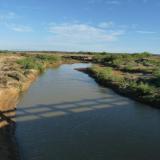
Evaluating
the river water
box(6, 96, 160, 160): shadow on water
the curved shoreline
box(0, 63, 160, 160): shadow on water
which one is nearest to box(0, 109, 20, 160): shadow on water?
box(0, 63, 160, 160): shadow on water

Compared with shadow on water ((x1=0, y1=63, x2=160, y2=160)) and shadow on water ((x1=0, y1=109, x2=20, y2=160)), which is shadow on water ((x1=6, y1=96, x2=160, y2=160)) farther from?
shadow on water ((x1=0, y1=109, x2=20, y2=160))

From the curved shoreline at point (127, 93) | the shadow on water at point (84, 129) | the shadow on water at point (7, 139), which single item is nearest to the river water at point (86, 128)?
the shadow on water at point (84, 129)

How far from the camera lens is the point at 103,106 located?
938 inches

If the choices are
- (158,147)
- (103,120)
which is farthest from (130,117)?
(158,147)

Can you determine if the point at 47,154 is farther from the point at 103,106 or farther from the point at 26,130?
the point at 103,106

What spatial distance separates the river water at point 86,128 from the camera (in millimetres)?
14172

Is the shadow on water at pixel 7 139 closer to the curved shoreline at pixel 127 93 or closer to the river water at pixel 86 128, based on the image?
the river water at pixel 86 128

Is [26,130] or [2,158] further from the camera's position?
[26,130]

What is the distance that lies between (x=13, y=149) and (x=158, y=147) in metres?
6.08

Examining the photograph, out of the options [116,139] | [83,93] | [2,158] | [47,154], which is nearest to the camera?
[2,158]

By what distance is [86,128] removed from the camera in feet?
57.9

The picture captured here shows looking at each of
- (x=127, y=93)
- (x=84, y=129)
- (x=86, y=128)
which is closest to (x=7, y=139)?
(x=84, y=129)

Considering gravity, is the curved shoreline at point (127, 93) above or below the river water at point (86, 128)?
above

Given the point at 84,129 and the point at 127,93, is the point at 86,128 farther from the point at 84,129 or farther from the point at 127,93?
the point at 127,93
